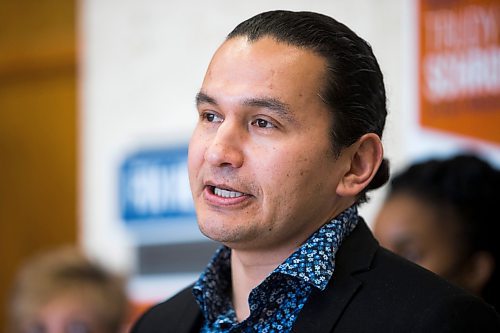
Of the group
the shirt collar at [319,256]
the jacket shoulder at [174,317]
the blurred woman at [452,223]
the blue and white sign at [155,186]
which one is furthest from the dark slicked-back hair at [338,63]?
the blue and white sign at [155,186]

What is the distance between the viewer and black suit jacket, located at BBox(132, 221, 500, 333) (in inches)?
47.8

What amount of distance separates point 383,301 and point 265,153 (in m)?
0.24

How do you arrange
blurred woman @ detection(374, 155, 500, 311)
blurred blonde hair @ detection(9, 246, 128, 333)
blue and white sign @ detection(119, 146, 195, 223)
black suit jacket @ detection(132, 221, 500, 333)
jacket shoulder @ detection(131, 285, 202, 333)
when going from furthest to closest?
blue and white sign @ detection(119, 146, 195, 223) → blurred blonde hair @ detection(9, 246, 128, 333) → blurred woman @ detection(374, 155, 500, 311) → jacket shoulder @ detection(131, 285, 202, 333) → black suit jacket @ detection(132, 221, 500, 333)

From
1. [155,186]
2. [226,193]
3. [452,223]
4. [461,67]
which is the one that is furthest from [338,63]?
[155,186]

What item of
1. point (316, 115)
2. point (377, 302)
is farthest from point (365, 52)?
point (377, 302)

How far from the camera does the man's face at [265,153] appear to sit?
1.30 metres

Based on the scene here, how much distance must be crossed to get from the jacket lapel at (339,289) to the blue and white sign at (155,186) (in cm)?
202

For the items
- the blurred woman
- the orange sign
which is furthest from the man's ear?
the orange sign

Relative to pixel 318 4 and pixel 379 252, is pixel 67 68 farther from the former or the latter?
pixel 379 252

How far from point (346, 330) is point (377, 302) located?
0.05m

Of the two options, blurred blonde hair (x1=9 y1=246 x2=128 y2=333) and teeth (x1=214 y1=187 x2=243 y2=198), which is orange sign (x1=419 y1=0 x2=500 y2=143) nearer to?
blurred blonde hair (x1=9 y1=246 x2=128 y2=333)

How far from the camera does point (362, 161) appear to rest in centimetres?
139

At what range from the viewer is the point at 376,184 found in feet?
4.77

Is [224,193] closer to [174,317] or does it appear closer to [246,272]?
[246,272]
